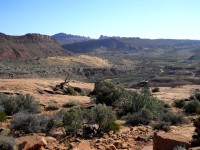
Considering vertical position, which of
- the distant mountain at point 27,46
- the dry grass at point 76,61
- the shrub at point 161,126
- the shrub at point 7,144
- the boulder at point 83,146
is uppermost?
the shrub at point 7,144

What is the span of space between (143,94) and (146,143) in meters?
7.01

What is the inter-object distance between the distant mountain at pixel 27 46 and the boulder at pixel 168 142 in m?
92.7

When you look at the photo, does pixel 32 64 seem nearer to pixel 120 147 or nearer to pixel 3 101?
pixel 3 101

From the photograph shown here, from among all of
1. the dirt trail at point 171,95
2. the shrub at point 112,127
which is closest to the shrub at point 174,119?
the shrub at point 112,127

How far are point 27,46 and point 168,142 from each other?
112 metres

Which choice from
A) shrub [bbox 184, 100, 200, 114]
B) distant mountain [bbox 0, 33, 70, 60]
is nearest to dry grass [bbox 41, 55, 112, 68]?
distant mountain [bbox 0, 33, 70, 60]

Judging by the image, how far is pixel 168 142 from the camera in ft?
31.8

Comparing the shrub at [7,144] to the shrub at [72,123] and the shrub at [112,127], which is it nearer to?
the shrub at [72,123]

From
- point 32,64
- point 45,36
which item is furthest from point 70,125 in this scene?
point 45,36

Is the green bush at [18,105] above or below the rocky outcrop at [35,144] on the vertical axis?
below

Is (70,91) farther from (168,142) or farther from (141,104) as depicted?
(168,142)

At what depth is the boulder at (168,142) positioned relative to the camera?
9.58 metres

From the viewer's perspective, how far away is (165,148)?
970 centimetres

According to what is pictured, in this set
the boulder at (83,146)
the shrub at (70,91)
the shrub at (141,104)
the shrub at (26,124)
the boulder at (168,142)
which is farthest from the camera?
the shrub at (70,91)
